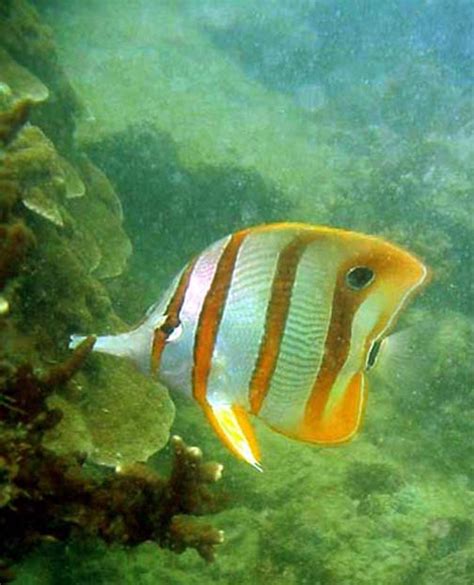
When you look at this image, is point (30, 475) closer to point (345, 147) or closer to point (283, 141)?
point (283, 141)

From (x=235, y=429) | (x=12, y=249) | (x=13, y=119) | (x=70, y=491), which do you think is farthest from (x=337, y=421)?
(x=13, y=119)

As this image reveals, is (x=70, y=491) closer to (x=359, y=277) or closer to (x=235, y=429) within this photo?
(x=235, y=429)

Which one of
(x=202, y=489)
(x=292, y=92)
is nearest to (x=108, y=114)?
(x=202, y=489)

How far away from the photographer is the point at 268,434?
184 inches

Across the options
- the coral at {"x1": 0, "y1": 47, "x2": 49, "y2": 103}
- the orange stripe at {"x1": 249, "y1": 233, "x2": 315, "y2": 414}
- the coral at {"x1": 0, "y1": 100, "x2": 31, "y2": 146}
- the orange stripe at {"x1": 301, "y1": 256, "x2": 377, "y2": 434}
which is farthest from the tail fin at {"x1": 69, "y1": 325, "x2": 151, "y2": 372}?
the coral at {"x1": 0, "y1": 47, "x2": 49, "y2": 103}

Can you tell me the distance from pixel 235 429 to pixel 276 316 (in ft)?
0.97

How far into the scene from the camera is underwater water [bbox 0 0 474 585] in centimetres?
293

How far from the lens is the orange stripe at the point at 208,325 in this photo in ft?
5.12

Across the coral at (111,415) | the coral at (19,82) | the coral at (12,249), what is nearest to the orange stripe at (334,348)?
the coral at (12,249)

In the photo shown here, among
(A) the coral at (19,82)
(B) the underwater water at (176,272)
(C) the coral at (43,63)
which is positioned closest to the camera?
(B) the underwater water at (176,272)

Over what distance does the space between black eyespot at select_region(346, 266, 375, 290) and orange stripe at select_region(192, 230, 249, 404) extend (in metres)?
0.30

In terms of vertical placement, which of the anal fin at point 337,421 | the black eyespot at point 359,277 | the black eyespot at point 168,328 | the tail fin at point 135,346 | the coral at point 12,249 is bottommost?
the coral at point 12,249

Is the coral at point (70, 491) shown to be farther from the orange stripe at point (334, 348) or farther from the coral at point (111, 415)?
the orange stripe at point (334, 348)

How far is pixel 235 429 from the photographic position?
1.54m
